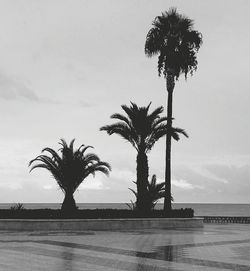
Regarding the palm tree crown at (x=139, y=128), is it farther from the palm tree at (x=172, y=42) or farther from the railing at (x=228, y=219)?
the railing at (x=228, y=219)

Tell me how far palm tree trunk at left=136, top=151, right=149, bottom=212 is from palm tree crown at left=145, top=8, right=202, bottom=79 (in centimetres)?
537

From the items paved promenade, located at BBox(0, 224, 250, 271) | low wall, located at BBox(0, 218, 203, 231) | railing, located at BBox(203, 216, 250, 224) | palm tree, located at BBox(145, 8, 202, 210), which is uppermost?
palm tree, located at BBox(145, 8, 202, 210)

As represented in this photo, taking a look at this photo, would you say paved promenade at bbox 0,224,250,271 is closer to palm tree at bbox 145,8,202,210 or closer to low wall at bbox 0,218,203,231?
low wall at bbox 0,218,203,231

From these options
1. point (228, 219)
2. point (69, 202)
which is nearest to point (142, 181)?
point (69, 202)

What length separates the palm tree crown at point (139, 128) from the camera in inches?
1126

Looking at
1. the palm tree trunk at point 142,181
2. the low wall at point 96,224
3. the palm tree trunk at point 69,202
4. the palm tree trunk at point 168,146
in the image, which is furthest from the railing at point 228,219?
the palm tree trunk at point 69,202

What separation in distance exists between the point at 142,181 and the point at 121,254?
14725mm

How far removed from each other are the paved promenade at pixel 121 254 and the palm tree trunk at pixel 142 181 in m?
9.60

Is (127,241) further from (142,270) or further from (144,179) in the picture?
(144,179)

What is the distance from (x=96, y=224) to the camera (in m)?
23.2

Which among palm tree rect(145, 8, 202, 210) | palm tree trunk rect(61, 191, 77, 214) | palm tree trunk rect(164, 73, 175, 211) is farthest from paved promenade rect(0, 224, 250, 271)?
palm tree rect(145, 8, 202, 210)

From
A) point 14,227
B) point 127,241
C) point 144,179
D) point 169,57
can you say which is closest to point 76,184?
point 144,179

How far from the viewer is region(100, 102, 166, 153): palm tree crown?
1126 inches

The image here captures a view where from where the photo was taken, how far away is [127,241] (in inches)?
672
